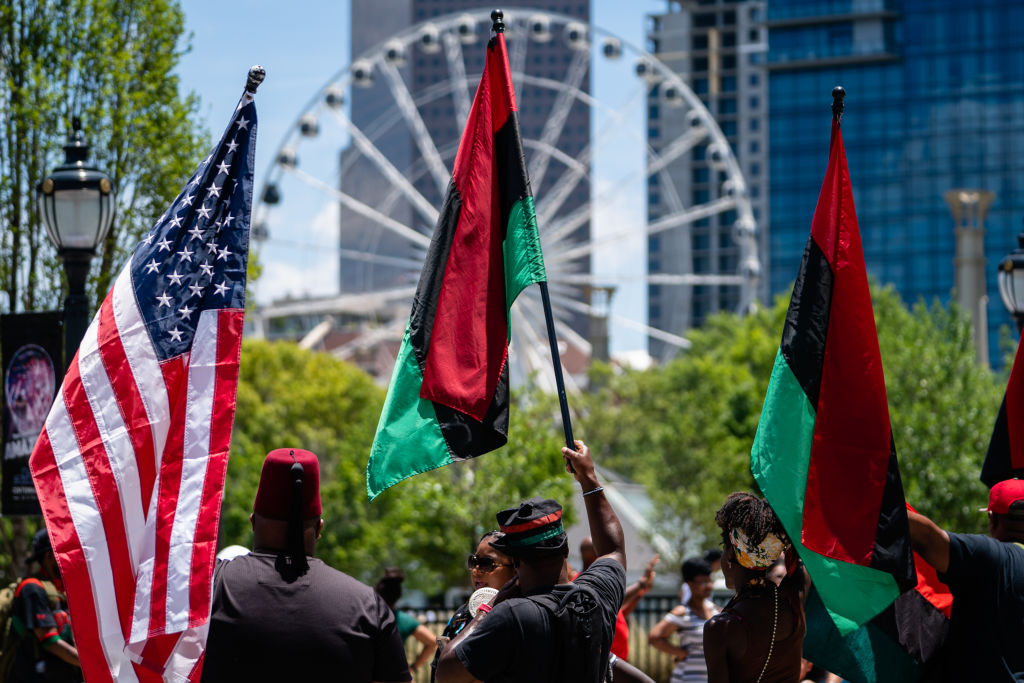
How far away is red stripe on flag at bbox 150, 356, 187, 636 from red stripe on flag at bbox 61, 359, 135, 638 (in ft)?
0.31

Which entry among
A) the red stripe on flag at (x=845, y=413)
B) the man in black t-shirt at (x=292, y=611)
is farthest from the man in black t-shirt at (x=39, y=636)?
the red stripe on flag at (x=845, y=413)

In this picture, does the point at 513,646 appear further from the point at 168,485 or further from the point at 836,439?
the point at 836,439

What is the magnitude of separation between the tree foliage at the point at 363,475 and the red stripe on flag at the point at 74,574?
19.2 metres

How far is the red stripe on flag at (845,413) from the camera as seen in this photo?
4.96 meters

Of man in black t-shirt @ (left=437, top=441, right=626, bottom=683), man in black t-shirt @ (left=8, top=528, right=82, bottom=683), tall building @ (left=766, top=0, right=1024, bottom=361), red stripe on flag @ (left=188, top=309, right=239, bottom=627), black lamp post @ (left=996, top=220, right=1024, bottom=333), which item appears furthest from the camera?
tall building @ (left=766, top=0, right=1024, bottom=361)

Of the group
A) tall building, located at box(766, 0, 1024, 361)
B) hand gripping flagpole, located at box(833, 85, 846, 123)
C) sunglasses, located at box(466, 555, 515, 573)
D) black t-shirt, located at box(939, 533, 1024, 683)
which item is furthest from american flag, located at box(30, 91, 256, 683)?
tall building, located at box(766, 0, 1024, 361)

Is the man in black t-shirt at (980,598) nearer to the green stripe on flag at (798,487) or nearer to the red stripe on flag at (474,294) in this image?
the green stripe on flag at (798,487)

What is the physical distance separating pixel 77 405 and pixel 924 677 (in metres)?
3.05

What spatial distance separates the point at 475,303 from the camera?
5293mm

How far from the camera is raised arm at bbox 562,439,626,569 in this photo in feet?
14.9

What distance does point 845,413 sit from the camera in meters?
5.20

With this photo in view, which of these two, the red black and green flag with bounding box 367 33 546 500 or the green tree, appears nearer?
the red black and green flag with bounding box 367 33 546 500

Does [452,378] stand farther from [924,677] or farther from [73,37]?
[73,37]

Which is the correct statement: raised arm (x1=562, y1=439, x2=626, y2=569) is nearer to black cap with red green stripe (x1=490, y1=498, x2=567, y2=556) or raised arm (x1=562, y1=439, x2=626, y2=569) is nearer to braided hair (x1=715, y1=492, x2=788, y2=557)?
black cap with red green stripe (x1=490, y1=498, x2=567, y2=556)
